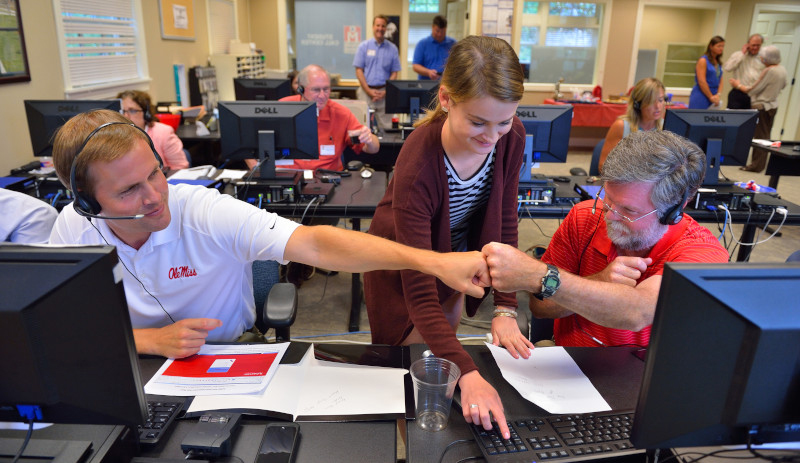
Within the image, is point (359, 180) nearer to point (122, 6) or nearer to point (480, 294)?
point (480, 294)

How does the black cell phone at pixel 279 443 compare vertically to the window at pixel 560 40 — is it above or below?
below

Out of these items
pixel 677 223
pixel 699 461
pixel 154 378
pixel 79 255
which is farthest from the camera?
pixel 677 223

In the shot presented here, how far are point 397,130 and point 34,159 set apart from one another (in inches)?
112

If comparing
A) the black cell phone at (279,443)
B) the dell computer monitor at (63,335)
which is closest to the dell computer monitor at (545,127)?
the black cell phone at (279,443)

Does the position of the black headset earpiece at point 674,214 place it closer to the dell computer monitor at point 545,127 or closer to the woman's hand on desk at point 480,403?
the woman's hand on desk at point 480,403

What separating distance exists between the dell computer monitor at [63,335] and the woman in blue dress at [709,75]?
7904 millimetres

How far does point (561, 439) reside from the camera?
38.9 inches

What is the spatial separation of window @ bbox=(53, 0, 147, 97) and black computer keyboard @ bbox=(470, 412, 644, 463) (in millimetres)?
4325

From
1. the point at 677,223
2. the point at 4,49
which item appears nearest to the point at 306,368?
the point at 677,223

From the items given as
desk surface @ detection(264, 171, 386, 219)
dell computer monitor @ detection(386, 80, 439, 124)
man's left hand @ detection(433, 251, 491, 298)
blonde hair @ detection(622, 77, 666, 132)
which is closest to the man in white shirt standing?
blonde hair @ detection(622, 77, 666, 132)

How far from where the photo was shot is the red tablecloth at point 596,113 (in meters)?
7.49

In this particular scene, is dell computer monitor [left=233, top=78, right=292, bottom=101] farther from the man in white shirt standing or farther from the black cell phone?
the man in white shirt standing

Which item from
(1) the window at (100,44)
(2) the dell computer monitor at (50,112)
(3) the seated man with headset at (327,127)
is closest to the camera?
(2) the dell computer monitor at (50,112)

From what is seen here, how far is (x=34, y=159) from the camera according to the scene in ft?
12.3
